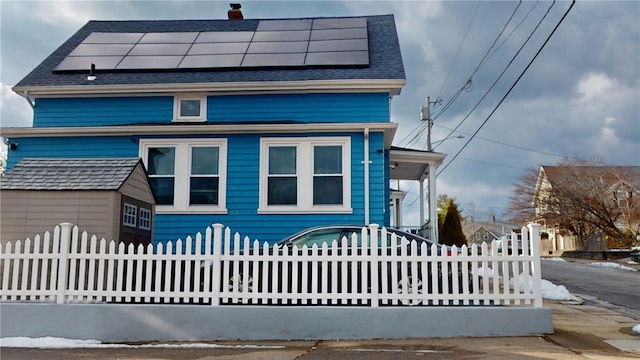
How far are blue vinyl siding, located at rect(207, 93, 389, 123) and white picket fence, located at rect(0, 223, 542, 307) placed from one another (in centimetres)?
587

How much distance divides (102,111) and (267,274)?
8.17 meters

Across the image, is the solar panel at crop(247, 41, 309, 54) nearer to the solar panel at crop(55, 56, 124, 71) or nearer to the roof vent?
the solar panel at crop(55, 56, 124, 71)

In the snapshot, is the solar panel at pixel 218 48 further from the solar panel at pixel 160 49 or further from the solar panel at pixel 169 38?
the solar panel at pixel 169 38

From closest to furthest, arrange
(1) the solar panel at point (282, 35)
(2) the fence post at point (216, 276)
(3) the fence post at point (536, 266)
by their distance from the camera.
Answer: (3) the fence post at point (536, 266) < (2) the fence post at point (216, 276) < (1) the solar panel at point (282, 35)

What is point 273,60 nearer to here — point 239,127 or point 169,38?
point 239,127

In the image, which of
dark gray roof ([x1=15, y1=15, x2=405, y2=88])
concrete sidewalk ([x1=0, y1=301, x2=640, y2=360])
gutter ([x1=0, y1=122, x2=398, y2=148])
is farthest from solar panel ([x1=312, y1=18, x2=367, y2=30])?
concrete sidewalk ([x1=0, y1=301, x2=640, y2=360])

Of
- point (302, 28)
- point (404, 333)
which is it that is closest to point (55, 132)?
point (302, 28)

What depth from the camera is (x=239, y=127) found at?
11453mm

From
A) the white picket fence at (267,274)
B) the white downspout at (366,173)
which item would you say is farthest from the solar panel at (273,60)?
the white picket fence at (267,274)

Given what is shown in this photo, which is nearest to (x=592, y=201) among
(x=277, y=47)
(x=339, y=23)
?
(x=339, y=23)

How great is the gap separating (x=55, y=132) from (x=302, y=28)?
24.5 feet

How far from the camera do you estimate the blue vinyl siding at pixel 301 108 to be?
481 inches

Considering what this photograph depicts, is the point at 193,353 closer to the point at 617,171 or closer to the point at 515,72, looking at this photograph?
the point at 515,72

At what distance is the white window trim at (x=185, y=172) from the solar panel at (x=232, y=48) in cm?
233
